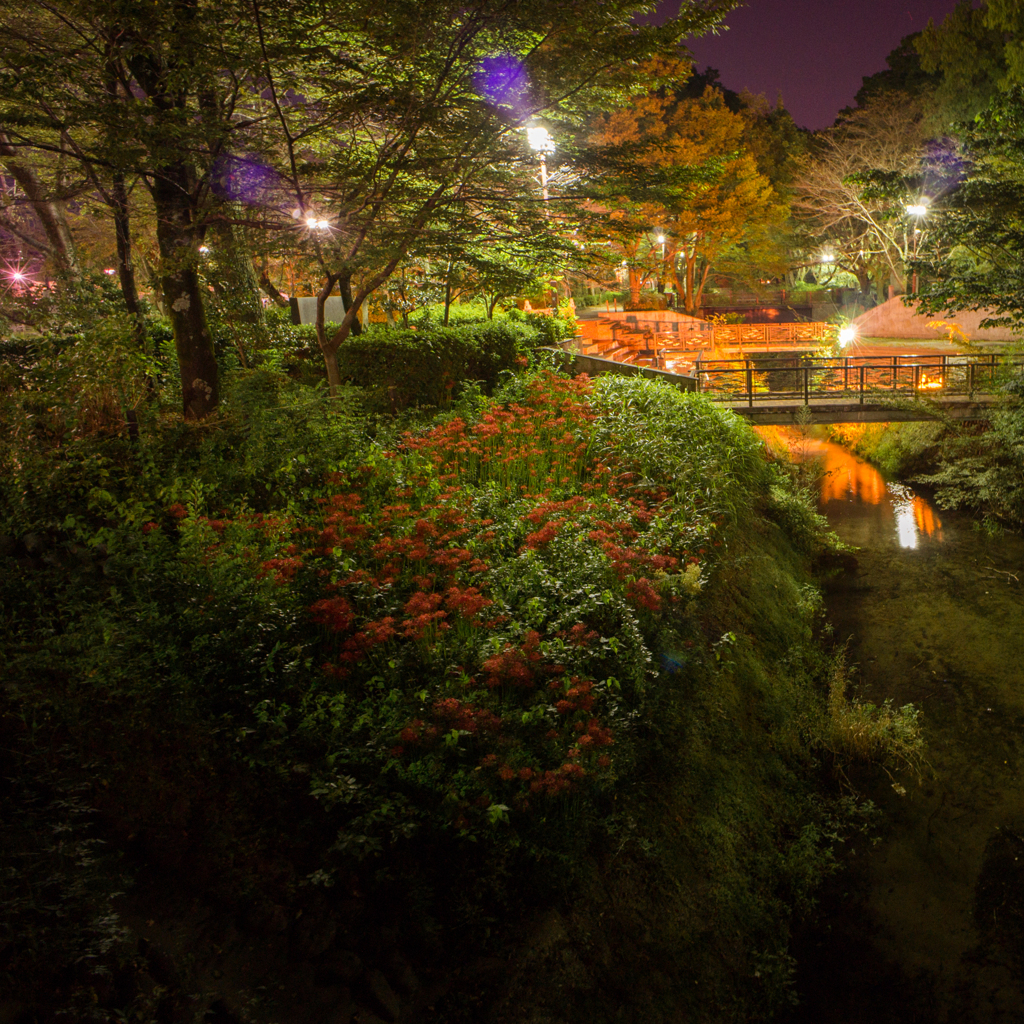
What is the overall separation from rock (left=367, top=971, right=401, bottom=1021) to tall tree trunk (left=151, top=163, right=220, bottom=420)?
6954 mm

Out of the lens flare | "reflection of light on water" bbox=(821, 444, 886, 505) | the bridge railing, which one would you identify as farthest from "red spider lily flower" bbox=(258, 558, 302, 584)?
"reflection of light on water" bbox=(821, 444, 886, 505)

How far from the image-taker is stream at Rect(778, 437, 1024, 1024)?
518cm

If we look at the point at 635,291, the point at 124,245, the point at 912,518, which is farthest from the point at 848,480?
the point at 635,291

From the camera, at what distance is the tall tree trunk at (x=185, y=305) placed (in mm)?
8633

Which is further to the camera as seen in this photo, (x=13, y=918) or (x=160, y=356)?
(x=160, y=356)

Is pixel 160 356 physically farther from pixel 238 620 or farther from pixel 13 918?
pixel 13 918

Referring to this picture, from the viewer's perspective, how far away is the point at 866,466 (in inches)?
793

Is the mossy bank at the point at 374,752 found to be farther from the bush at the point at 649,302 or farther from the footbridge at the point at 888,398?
the bush at the point at 649,302

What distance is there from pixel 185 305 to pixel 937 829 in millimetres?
9890

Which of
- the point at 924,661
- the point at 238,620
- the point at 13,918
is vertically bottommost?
the point at 924,661

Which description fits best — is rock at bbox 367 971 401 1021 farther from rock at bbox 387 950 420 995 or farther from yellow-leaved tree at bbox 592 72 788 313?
yellow-leaved tree at bbox 592 72 788 313

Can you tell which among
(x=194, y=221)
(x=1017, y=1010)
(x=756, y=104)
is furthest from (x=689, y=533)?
(x=756, y=104)

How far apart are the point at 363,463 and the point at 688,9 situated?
21.3 feet

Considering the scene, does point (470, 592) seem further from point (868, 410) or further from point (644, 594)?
point (868, 410)
